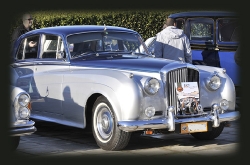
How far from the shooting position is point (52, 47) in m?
10.3

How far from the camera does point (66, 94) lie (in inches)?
375

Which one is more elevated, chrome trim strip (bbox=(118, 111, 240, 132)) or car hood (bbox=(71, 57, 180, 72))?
car hood (bbox=(71, 57, 180, 72))

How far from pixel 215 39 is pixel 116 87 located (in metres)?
5.72

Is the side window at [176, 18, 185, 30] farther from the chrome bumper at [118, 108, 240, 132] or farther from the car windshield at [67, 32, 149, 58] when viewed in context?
the chrome bumper at [118, 108, 240, 132]

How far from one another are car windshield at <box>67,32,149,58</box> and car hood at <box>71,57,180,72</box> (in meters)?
0.35

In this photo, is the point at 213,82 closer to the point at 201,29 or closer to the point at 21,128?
the point at 21,128

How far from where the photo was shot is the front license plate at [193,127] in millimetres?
8609

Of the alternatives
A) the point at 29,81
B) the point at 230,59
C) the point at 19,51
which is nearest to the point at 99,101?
the point at 29,81

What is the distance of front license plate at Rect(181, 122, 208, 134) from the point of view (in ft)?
28.2

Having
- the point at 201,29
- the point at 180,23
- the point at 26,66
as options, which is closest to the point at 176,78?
the point at 26,66

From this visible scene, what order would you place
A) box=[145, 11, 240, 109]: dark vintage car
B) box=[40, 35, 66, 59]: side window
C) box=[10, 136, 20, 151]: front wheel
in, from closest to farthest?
box=[10, 136, 20, 151]: front wheel < box=[40, 35, 66, 59]: side window < box=[145, 11, 240, 109]: dark vintage car

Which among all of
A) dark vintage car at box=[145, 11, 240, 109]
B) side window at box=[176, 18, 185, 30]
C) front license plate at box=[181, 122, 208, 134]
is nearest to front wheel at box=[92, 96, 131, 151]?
front license plate at box=[181, 122, 208, 134]

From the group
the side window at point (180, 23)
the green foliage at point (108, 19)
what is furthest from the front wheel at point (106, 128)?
the green foliage at point (108, 19)

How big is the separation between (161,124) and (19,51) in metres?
3.65
